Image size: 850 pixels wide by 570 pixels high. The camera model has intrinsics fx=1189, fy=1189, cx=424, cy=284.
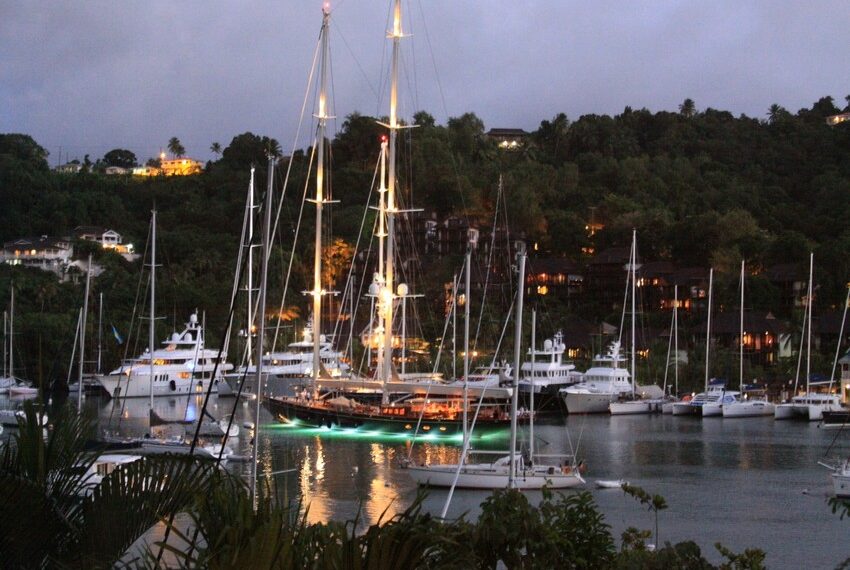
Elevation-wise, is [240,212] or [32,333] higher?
[240,212]

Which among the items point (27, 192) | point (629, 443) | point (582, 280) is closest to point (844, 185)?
point (582, 280)

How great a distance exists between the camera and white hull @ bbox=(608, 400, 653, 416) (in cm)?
6619

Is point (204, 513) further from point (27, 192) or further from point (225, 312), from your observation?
point (27, 192)

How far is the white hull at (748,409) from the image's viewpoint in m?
64.8

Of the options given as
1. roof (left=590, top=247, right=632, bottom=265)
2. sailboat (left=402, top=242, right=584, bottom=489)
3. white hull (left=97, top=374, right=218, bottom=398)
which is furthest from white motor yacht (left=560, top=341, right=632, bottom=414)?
sailboat (left=402, top=242, right=584, bottom=489)

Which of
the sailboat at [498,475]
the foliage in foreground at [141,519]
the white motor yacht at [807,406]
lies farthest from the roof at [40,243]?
Answer: the foliage in foreground at [141,519]

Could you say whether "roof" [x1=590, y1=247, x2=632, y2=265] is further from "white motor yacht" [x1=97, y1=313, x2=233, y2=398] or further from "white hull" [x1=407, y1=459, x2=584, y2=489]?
"white hull" [x1=407, y1=459, x2=584, y2=489]

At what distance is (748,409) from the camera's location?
6538 cm

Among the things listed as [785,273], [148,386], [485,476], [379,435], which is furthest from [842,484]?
[785,273]

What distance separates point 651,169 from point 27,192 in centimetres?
6682

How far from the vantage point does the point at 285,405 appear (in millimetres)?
53188

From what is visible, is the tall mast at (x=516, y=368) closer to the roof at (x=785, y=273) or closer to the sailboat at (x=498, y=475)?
the sailboat at (x=498, y=475)

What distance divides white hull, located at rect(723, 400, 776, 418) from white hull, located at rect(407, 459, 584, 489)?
105 feet

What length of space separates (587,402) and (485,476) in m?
33.1
